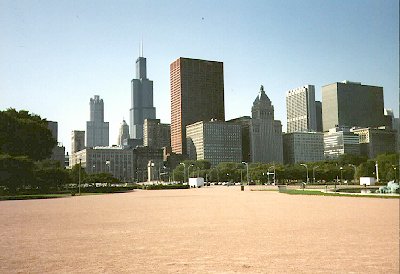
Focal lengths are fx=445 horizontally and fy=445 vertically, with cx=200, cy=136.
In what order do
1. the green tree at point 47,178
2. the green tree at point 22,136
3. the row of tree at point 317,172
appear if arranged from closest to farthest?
the green tree at point 22,136, the green tree at point 47,178, the row of tree at point 317,172

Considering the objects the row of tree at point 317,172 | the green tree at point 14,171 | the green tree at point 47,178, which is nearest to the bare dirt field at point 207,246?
the green tree at point 14,171

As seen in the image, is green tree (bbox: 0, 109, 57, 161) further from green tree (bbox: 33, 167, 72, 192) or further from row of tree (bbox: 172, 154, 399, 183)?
row of tree (bbox: 172, 154, 399, 183)

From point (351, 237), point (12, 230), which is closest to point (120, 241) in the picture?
point (12, 230)

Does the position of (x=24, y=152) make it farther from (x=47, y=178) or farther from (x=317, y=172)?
(x=317, y=172)

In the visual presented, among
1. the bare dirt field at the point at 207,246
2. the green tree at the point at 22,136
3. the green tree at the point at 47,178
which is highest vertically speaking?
the green tree at the point at 22,136

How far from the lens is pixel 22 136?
83938 mm

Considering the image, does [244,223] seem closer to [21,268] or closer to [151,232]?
[151,232]

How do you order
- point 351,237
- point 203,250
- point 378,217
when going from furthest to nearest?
point 378,217 → point 351,237 → point 203,250

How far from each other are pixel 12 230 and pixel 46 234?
10.2 ft

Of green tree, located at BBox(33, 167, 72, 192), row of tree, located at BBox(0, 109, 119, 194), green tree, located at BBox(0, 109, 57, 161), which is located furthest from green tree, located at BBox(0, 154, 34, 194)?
green tree, located at BBox(0, 109, 57, 161)

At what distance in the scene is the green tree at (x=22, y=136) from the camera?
270 ft

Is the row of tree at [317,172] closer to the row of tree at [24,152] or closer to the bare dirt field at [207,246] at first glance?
the row of tree at [24,152]

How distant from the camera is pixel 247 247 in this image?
15898 mm

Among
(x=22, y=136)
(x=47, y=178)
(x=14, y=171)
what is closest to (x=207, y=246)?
(x=14, y=171)
